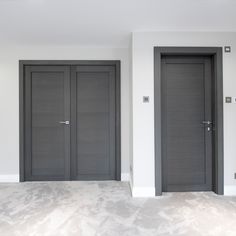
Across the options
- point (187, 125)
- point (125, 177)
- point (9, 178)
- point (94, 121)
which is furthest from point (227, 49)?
point (9, 178)

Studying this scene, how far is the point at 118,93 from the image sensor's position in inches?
152

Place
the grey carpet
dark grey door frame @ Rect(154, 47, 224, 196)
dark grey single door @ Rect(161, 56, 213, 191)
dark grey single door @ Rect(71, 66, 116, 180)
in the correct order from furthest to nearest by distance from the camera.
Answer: dark grey single door @ Rect(71, 66, 116, 180) < dark grey single door @ Rect(161, 56, 213, 191) < dark grey door frame @ Rect(154, 47, 224, 196) < the grey carpet

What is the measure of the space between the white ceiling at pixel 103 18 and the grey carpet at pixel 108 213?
2.39 m

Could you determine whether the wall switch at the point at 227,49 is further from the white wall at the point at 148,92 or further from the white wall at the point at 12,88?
the white wall at the point at 12,88

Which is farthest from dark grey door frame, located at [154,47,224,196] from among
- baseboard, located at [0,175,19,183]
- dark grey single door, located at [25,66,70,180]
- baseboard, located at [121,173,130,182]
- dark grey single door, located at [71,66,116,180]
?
baseboard, located at [0,175,19,183]

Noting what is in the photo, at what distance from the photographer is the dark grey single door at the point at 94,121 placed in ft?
12.8

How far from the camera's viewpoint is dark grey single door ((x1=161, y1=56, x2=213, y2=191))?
10.7ft

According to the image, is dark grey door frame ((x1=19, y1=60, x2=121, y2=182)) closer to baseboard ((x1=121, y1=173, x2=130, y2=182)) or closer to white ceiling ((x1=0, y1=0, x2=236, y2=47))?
baseboard ((x1=121, y1=173, x2=130, y2=182))

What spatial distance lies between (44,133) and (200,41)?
298cm

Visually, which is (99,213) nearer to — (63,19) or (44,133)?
(44,133)

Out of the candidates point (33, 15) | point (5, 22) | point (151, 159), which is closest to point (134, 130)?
point (151, 159)

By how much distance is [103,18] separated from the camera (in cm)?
276

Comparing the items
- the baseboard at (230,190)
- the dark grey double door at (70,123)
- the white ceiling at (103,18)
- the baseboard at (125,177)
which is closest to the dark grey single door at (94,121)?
the dark grey double door at (70,123)

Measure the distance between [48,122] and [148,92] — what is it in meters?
1.91
